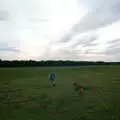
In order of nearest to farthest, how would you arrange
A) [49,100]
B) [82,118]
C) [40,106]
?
[82,118]
[40,106]
[49,100]

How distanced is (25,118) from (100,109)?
402cm

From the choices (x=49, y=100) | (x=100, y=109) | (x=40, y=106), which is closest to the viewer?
(x=100, y=109)

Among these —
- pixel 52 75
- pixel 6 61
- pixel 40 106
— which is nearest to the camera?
pixel 40 106

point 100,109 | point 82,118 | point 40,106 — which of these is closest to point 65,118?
point 82,118

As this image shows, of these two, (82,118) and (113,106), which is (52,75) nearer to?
(113,106)

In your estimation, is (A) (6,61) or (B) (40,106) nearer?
(B) (40,106)

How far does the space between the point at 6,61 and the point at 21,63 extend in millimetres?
7424

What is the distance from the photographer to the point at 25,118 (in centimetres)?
1182

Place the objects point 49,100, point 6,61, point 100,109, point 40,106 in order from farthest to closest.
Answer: point 6,61 < point 49,100 < point 40,106 < point 100,109

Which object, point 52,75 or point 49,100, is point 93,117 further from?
point 52,75

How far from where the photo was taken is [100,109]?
13.8m

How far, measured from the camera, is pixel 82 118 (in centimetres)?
1152

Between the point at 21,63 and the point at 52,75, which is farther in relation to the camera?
the point at 21,63

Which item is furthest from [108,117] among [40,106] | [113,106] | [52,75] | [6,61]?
[6,61]
